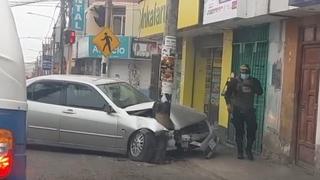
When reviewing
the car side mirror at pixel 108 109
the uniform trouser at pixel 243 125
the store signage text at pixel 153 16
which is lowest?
the uniform trouser at pixel 243 125

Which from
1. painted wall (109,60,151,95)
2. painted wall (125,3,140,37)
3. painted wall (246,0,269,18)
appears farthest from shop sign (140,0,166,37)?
painted wall (125,3,140,37)

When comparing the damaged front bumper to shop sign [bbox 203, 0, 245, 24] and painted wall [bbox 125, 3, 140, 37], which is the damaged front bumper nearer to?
shop sign [bbox 203, 0, 245, 24]

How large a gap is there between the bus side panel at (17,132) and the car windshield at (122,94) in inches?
329

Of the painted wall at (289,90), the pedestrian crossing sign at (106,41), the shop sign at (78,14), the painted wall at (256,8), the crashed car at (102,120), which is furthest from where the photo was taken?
the shop sign at (78,14)

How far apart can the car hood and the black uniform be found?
0.67m

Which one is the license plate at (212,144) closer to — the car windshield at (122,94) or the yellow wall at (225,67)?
the car windshield at (122,94)

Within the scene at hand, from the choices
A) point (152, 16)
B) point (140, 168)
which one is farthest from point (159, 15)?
point (140, 168)

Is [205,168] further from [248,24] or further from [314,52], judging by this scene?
[248,24]

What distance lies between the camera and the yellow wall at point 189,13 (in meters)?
14.7

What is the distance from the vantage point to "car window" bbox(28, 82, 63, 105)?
12531 mm

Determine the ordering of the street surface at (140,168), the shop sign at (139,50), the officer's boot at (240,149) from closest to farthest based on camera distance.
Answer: the street surface at (140,168) → the officer's boot at (240,149) → the shop sign at (139,50)

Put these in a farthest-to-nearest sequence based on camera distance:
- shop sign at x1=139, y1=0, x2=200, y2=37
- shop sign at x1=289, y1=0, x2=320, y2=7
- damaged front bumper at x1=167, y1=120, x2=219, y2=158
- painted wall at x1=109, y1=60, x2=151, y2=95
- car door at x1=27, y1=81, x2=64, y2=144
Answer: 1. painted wall at x1=109, y1=60, x2=151, y2=95
2. shop sign at x1=139, y1=0, x2=200, y2=37
3. car door at x1=27, y1=81, x2=64, y2=144
4. damaged front bumper at x1=167, y1=120, x2=219, y2=158
5. shop sign at x1=289, y1=0, x2=320, y2=7

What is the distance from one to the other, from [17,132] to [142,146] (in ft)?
26.0

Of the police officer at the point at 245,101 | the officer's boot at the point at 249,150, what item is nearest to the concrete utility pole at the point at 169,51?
the police officer at the point at 245,101
